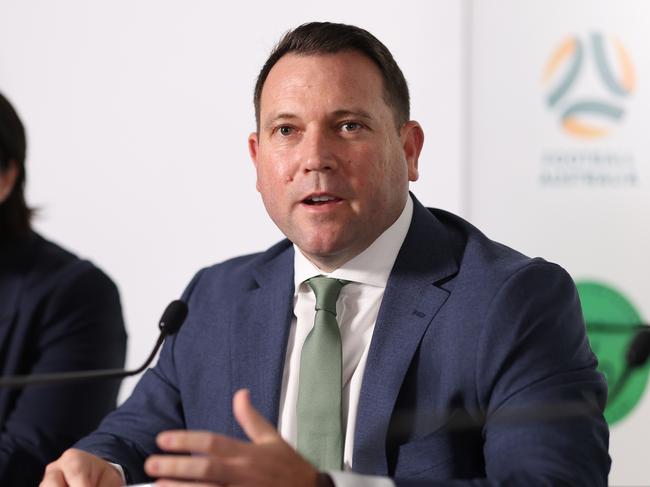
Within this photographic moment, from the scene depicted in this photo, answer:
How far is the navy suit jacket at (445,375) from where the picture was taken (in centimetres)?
148

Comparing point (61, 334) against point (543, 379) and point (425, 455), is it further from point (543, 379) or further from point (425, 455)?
point (543, 379)

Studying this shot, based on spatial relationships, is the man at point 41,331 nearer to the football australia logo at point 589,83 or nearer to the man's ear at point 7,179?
the man's ear at point 7,179

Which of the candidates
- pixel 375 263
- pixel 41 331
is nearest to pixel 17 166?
pixel 41 331

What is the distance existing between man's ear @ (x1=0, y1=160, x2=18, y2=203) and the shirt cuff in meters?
1.58

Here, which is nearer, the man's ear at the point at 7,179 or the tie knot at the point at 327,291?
the tie knot at the point at 327,291

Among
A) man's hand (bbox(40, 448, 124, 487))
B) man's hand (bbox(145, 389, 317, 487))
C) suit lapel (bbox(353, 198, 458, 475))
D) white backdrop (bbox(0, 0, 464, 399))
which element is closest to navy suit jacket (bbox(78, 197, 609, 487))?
suit lapel (bbox(353, 198, 458, 475))

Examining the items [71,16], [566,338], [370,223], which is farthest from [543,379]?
[71,16]

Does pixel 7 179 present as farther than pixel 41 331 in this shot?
Yes

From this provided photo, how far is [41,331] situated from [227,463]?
1362 millimetres

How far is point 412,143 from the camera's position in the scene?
1924mm

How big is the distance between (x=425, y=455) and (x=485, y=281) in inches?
12.6

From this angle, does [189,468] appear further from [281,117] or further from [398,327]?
[281,117]

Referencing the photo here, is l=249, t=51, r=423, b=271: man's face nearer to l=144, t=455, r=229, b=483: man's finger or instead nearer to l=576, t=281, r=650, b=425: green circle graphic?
l=144, t=455, r=229, b=483: man's finger

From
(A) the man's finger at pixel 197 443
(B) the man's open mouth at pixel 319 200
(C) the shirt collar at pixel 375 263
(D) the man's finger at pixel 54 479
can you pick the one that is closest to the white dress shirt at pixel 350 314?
(C) the shirt collar at pixel 375 263
